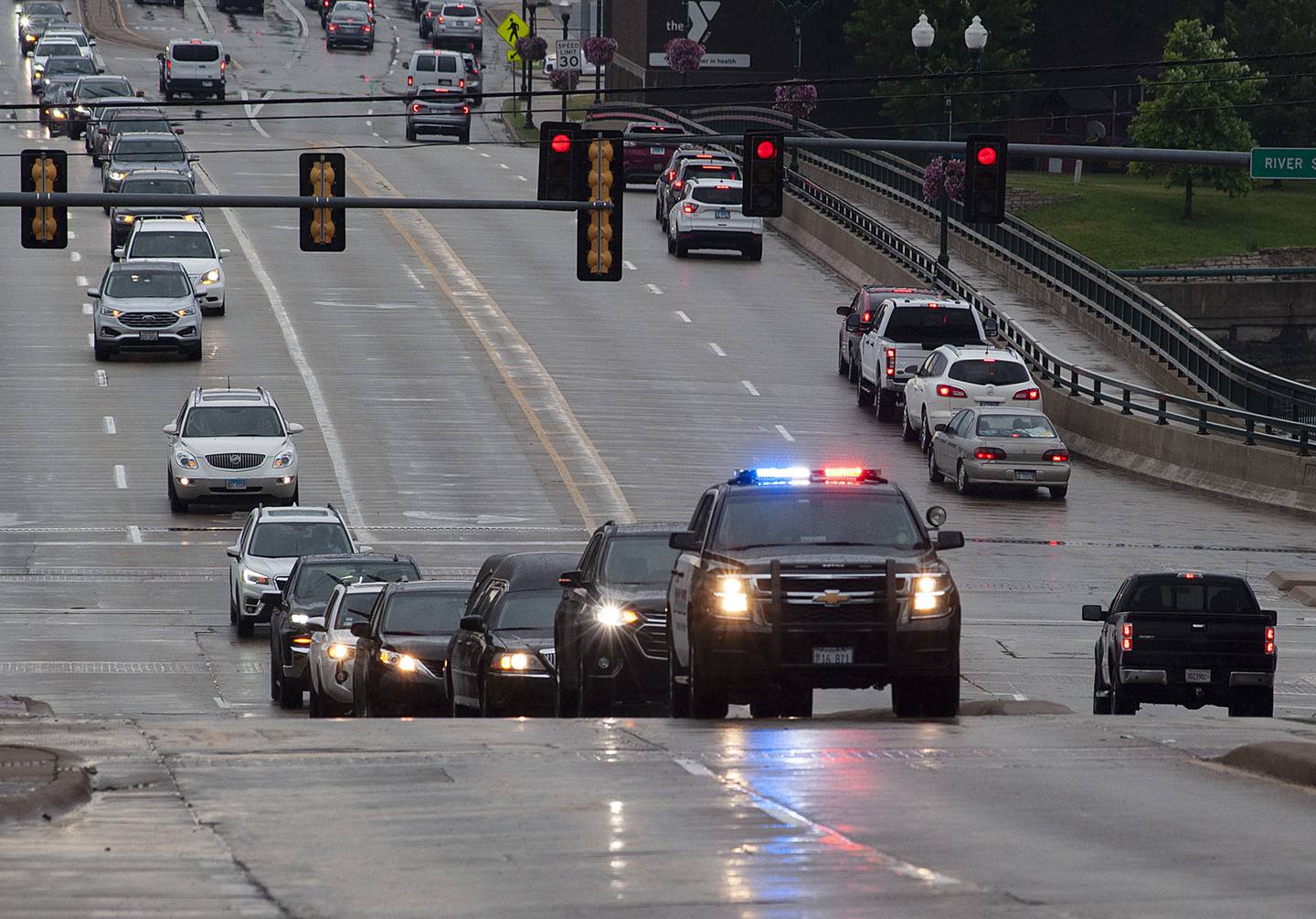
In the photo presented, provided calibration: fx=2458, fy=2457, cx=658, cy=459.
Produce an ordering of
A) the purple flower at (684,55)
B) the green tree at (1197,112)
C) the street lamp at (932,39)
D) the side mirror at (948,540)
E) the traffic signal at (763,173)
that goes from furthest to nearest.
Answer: the purple flower at (684,55)
the green tree at (1197,112)
the street lamp at (932,39)
the traffic signal at (763,173)
the side mirror at (948,540)

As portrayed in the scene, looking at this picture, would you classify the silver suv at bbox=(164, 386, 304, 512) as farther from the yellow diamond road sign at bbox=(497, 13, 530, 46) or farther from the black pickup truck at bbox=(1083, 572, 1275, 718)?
the yellow diamond road sign at bbox=(497, 13, 530, 46)

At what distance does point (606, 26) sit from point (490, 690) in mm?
94804

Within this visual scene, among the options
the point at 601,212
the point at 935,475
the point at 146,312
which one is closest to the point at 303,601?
the point at 601,212

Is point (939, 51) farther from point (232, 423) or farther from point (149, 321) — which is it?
point (232, 423)

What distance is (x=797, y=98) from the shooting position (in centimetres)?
6906

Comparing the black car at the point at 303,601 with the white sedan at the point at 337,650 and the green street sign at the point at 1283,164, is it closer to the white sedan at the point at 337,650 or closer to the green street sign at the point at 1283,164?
the white sedan at the point at 337,650

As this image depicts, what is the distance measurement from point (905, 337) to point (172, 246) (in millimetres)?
16621

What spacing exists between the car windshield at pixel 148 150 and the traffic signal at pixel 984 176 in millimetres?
37215

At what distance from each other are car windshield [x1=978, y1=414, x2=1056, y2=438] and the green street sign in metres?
8.97

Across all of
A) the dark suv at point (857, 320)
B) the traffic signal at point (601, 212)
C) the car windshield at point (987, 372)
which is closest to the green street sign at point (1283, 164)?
the traffic signal at point (601, 212)

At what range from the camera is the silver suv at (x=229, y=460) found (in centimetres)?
3659

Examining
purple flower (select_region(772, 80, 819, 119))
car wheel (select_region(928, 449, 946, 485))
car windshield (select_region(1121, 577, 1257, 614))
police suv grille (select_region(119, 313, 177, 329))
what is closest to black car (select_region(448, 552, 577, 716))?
car windshield (select_region(1121, 577, 1257, 614))

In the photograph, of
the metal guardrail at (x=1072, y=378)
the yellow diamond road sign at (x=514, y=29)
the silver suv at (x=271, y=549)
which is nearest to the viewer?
the silver suv at (x=271, y=549)

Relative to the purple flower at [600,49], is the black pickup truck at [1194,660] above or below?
below
